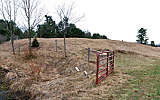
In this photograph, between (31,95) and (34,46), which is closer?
(31,95)

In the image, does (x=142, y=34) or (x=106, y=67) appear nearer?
(x=106, y=67)

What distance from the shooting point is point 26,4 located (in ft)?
29.4

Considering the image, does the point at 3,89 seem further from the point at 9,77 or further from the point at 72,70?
the point at 72,70

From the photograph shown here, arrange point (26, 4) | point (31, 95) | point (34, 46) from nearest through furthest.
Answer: point (31, 95) → point (26, 4) → point (34, 46)

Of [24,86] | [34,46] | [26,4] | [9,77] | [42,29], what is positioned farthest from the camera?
[42,29]

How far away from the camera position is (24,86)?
4.61 meters

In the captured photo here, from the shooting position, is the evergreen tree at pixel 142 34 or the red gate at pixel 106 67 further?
the evergreen tree at pixel 142 34

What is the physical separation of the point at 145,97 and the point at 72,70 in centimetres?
450

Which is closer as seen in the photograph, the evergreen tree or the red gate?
the red gate

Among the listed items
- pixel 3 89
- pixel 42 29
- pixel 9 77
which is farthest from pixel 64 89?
pixel 42 29

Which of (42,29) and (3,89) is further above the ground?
(42,29)

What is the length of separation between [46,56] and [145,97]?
8054 millimetres

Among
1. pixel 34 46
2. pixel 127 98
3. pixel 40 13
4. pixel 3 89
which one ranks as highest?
pixel 40 13

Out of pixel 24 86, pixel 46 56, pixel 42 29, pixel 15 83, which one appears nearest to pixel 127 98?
pixel 24 86
